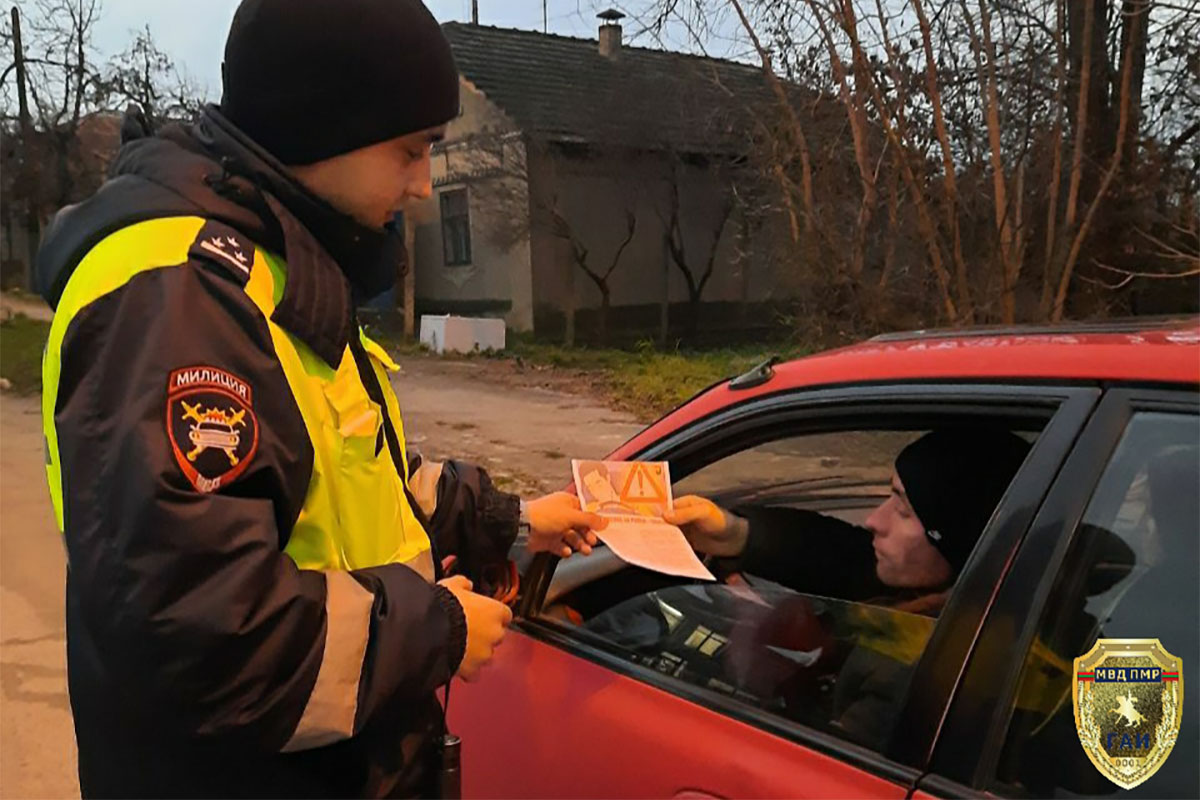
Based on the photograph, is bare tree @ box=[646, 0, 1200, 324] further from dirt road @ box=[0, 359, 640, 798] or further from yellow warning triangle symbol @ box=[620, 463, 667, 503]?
yellow warning triangle symbol @ box=[620, 463, 667, 503]

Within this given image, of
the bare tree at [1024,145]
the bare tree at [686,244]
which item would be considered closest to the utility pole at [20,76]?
the bare tree at [686,244]

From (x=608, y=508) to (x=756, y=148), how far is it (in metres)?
7.61

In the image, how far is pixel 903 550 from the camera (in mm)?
1954

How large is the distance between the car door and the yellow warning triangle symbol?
6 cm

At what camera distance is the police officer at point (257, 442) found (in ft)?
3.59

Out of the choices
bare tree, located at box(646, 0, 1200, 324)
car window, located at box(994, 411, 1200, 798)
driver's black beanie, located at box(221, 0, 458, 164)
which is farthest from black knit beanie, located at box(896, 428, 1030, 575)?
bare tree, located at box(646, 0, 1200, 324)

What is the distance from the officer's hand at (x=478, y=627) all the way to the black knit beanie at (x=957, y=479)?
72cm

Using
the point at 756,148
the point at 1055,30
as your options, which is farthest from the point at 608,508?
the point at 756,148

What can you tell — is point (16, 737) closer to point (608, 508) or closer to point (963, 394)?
point (608, 508)

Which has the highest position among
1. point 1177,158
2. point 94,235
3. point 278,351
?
point 1177,158

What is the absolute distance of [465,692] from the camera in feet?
6.44

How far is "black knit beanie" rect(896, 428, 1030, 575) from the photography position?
61.1 inches

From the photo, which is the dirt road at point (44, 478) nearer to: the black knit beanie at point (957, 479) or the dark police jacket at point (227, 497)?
the dark police jacket at point (227, 497)

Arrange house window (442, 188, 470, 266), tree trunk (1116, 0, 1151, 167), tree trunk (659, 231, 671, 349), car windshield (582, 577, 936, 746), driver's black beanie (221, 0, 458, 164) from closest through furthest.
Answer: driver's black beanie (221, 0, 458, 164) → car windshield (582, 577, 936, 746) → tree trunk (1116, 0, 1151, 167) → tree trunk (659, 231, 671, 349) → house window (442, 188, 470, 266)
